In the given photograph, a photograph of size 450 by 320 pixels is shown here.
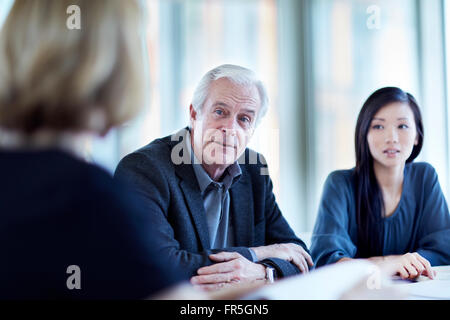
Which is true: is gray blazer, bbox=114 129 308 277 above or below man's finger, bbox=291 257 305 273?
above

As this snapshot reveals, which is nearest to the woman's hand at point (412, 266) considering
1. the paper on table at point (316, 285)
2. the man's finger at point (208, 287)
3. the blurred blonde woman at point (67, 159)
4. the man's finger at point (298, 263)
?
the man's finger at point (298, 263)

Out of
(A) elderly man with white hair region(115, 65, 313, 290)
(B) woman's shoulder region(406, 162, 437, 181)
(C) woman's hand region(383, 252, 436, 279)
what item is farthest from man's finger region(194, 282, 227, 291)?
(B) woman's shoulder region(406, 162, 437, 181)

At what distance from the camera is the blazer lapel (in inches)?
52.2

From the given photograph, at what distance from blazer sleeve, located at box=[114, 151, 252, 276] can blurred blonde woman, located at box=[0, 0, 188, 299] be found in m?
0.50

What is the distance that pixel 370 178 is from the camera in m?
1.41

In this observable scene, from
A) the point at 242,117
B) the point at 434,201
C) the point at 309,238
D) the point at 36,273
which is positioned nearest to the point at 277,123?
the point at 242,117

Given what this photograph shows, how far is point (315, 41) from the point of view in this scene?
165cm

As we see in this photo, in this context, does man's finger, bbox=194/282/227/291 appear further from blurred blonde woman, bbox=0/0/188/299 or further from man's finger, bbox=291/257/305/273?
blurred blonde woman, bbox=0/0/188/299

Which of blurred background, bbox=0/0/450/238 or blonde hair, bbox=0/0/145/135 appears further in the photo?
blurred background, bbox=0/0/450/238

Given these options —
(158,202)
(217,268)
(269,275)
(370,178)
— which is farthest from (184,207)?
(370,178)

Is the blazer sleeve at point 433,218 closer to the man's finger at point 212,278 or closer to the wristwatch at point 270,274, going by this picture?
the wristwatch at point 270,274

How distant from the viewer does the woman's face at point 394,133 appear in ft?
4.42

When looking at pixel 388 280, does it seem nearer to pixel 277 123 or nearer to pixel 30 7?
pixel 277 123

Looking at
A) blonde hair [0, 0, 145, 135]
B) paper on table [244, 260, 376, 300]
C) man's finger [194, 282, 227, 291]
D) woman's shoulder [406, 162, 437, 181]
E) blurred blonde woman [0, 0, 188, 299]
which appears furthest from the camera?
woman's shoulder [406, 162, 437, 181]
